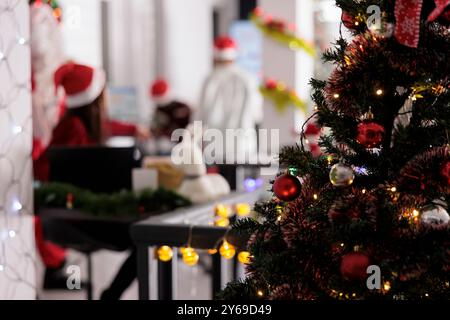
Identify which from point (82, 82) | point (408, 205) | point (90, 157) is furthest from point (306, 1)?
point (408, 205)

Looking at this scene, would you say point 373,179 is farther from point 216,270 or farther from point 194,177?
point 194,177

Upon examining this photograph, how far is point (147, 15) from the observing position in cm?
762

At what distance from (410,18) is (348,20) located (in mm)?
136

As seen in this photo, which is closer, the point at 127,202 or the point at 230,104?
the point at 127,202

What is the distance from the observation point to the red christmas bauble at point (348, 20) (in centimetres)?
123

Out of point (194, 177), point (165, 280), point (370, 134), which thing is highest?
point (370, 134)

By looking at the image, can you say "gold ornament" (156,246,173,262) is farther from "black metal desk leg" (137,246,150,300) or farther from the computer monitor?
the computer monitor

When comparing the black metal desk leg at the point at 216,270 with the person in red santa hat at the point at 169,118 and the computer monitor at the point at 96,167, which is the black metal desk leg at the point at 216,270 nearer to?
the computer monitor at the point at 96,167

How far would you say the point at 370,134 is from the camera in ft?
3.77

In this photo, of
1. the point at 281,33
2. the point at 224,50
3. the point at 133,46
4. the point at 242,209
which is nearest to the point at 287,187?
the point at 242,209

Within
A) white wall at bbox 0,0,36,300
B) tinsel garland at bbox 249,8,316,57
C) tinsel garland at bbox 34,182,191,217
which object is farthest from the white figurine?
tinsel garland at bbox 249,8,316,57

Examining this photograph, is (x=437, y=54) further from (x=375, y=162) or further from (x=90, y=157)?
(x=90, y=157)

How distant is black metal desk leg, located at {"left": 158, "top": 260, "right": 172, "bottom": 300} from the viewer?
1.86m

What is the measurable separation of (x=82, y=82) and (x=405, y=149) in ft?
8.65
